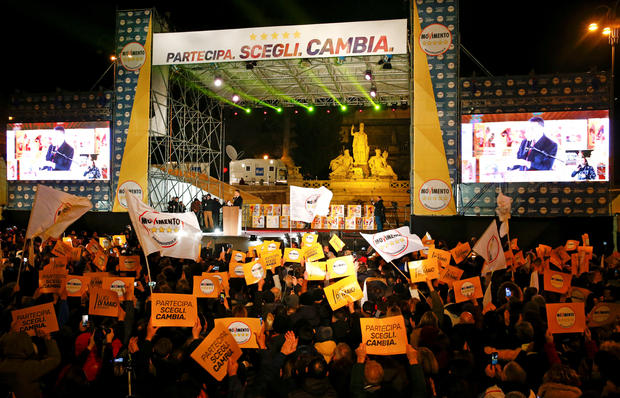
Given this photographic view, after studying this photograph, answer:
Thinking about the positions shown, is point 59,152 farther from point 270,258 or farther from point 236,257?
point 270,258

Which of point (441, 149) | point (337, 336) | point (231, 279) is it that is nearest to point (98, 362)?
point (337, 336)

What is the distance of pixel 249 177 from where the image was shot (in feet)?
118

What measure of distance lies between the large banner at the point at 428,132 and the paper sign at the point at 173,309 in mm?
11743

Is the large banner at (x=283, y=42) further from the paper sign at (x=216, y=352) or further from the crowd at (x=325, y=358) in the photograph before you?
the paper sign at (x=216, y=352)

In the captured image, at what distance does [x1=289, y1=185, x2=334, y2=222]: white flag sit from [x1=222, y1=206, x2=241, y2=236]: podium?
542 cm

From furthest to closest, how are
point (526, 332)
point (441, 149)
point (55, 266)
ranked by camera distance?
point (441, 149) → point (55, 266) → point (526, 332)

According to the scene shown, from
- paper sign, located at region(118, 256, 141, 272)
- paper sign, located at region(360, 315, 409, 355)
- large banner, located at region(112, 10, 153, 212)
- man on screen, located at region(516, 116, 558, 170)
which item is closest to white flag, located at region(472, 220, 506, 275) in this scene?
paper sign, located at region(360, 315, 409, 355)

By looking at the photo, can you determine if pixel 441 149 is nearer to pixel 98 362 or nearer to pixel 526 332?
pixel 526 332

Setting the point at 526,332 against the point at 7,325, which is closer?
the point at 526,332

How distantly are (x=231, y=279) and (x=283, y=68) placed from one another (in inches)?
487

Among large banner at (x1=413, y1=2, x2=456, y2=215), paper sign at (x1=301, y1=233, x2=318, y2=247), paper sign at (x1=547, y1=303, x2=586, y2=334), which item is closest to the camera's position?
paper sign at (x1=547, y1=303, x2=586, y2=334)

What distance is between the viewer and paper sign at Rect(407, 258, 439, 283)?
263 inches

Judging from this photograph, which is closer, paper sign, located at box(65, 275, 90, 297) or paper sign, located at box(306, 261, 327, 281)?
paper sign, located at box(65, 275, 90, 297)

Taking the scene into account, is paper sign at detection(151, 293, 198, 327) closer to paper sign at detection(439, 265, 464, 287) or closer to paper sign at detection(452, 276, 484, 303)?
paper sign at detection(452, 276, 484, 303)
